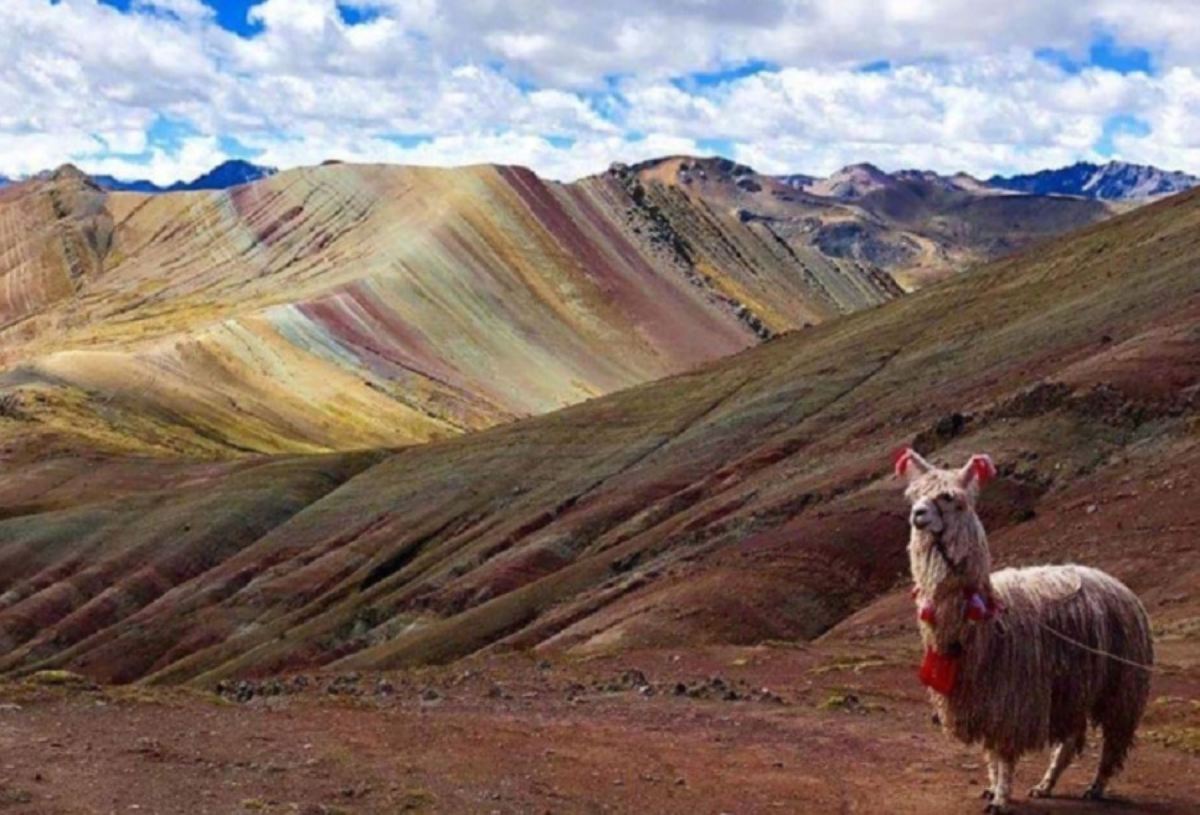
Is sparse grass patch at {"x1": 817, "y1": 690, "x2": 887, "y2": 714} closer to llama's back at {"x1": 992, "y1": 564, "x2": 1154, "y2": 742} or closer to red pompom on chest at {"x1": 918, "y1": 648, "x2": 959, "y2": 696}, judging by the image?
llama's back at {"x1": 992, "y1": 564, "x2": 1154, "y2": 742}

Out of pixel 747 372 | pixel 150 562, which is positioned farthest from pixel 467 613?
pixel 747 372

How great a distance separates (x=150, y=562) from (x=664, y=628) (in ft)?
179

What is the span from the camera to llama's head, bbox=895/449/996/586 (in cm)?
1495

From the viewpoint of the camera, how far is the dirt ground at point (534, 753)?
1608cm

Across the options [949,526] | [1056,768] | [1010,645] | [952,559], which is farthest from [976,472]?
[1056,768]

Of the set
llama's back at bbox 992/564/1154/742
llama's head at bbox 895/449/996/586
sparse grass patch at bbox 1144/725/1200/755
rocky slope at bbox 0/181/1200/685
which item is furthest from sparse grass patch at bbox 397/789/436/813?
rocky slope at bbox 0/181/1200/685

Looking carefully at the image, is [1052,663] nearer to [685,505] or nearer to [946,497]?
[946,497]

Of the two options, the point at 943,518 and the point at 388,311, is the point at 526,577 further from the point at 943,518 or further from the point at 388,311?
the point at 388,311

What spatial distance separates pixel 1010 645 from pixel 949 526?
1819mm

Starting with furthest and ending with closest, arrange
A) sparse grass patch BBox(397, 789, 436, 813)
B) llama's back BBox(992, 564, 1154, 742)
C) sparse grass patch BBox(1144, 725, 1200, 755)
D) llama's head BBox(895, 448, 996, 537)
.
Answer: sparse grass patch BBox(1144, 725, 1200, 755), llama's back BBox(992, 564, 1154, 742), sparse grass patch BBox(397, 789, 436, 813), llama's head BBox(895, 448, 996, 537)

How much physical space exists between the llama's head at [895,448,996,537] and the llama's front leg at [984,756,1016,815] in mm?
2806

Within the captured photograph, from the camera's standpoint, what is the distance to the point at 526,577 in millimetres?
62625

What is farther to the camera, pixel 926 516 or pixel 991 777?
pixel 991 777

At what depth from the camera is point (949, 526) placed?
1498cm
